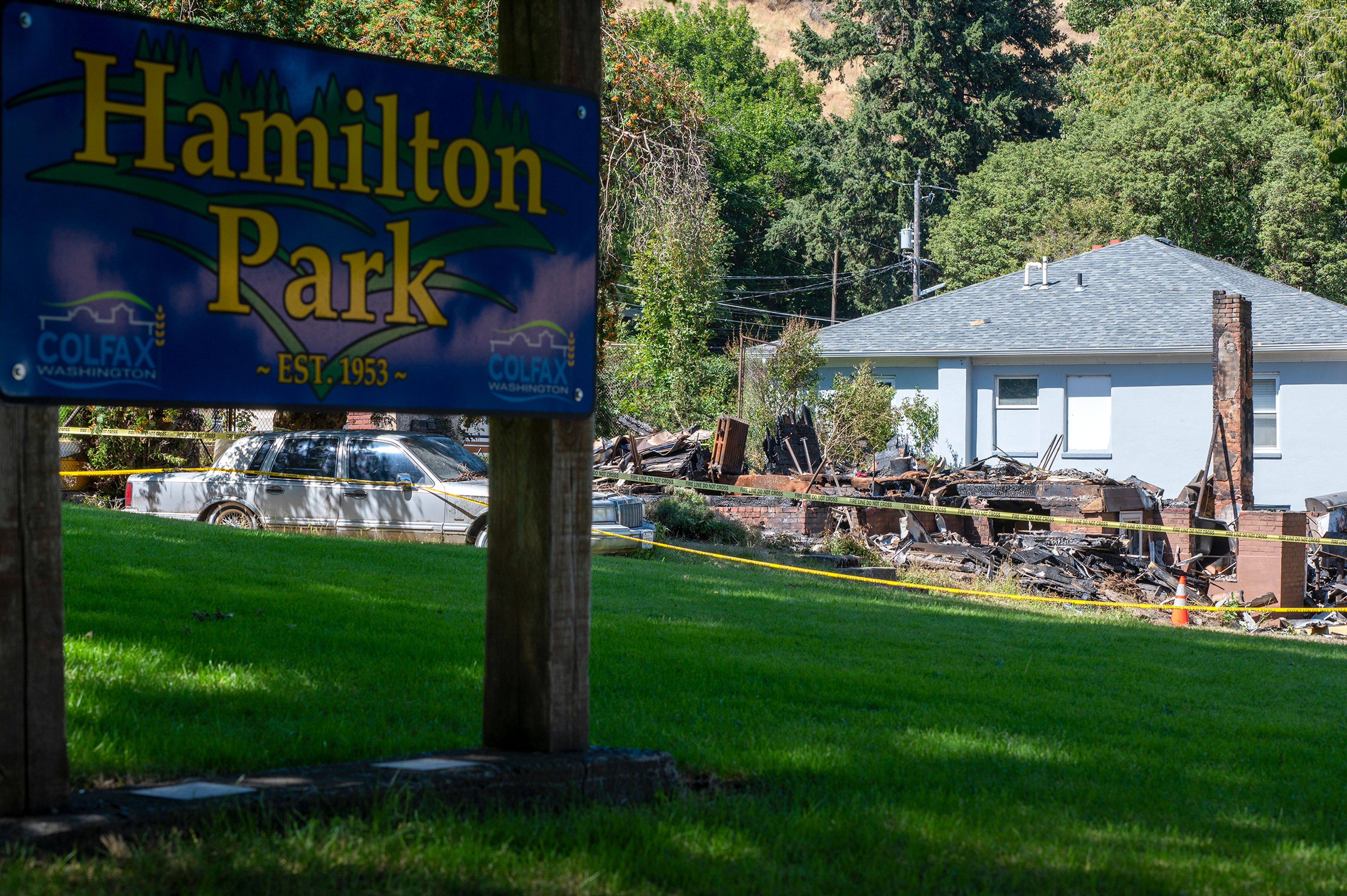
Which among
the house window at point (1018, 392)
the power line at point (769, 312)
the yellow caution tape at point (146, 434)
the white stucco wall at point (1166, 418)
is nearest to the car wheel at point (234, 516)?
the yellow caution tape at point (146, 434)

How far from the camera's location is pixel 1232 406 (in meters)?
20.7

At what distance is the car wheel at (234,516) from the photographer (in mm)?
16078

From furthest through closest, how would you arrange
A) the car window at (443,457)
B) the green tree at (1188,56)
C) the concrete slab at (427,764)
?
1. the green tree at (1188,56)
2. the car window at (443,457)
3. the concrete slab at (427,764)

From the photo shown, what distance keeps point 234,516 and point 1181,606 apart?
11992mm

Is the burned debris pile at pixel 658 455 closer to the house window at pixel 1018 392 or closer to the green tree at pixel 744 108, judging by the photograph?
the house window at pixel 1018 392

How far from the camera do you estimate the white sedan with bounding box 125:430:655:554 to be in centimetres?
1529

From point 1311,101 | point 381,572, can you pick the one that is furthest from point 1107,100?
point 381,572

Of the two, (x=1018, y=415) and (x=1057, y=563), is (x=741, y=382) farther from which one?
(x=1057, y=563)

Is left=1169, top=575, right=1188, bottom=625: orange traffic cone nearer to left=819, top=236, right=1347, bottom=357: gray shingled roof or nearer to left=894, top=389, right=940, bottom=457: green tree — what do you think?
left=819, top=236, right=1347, bottom=357: gray shingled roof

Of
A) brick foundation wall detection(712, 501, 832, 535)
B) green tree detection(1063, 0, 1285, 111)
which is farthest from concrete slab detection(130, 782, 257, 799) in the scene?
green tree detection(1063, 0, 1285, 111)

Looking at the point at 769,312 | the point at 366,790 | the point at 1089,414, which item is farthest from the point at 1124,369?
the point at 366,790

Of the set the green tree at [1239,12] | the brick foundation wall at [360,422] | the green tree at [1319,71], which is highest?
the green tree at [1239,12]

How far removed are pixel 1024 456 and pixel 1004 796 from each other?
26.3 m

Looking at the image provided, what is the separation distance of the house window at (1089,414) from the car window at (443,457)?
1830cm
